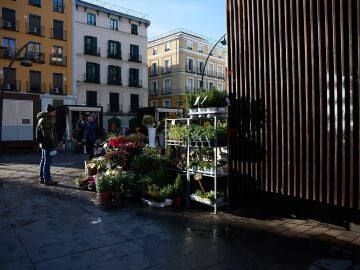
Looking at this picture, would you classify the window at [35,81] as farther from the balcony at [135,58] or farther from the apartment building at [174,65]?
the apartment building at [174,65]

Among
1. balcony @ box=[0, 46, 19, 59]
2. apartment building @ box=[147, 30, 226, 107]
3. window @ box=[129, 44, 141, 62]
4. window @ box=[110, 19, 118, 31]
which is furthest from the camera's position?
apartment building @ box=[147, 30, 226, 107]

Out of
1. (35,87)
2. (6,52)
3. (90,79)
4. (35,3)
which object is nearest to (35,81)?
(35,87)

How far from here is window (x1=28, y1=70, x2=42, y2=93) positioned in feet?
121

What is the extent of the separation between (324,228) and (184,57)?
165ft

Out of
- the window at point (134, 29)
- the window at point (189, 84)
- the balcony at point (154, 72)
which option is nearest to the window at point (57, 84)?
the window at point (134, 29)

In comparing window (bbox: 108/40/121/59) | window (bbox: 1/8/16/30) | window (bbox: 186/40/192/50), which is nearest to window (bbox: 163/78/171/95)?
window (bbox: 186/40/192/50)

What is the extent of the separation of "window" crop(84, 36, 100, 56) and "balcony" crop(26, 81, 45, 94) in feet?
22.8

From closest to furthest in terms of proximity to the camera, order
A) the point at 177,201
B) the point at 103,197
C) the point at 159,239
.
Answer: the point at 159,239, the point at 177,201, the point at 103,197

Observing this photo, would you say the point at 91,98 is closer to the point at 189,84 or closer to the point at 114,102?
the point at 114,102

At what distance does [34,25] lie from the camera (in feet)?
123

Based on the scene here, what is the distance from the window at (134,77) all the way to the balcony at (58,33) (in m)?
9.28

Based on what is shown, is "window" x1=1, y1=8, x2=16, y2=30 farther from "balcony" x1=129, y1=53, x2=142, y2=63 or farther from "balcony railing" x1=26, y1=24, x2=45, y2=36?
"balcony" x1=129, y1=53, x2=142, y2=63

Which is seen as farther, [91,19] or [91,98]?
[91,19]

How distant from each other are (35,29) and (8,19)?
8.33 ft
